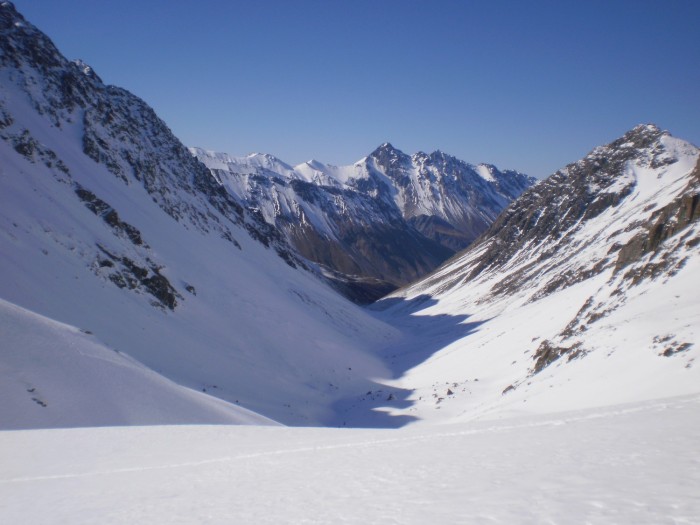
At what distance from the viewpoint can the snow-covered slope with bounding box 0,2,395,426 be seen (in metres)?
37.3

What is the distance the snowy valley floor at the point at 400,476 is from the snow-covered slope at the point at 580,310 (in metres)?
12.0

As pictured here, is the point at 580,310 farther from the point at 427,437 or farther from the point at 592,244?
the point at 592,244

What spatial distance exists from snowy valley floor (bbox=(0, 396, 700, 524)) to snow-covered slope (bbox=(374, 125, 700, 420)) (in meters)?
12.0

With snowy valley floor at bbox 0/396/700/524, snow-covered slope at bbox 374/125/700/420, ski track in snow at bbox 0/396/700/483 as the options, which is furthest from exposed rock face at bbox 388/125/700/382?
snowy valley floor at bbox 0/396/700/524

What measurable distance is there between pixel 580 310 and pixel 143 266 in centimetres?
4286

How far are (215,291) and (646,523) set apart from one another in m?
56.9

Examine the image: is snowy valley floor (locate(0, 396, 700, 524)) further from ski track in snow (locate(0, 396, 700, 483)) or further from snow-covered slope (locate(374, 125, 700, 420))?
snow-covered slope (locate(374, 125, 700, 420))

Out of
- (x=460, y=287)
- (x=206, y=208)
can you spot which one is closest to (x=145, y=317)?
(x=206, y=208)

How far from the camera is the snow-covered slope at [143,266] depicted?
3731 centimetres

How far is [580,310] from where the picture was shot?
39000 millimetres

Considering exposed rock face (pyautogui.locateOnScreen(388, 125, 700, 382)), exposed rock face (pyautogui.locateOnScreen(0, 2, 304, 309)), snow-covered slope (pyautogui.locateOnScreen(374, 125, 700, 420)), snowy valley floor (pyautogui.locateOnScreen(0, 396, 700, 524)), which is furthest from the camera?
exposed rock face (pyautogui.locateOnScreen(0, 2, 304, 309))

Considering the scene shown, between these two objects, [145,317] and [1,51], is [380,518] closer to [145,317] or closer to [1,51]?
[145,317]

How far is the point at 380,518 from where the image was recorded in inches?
268

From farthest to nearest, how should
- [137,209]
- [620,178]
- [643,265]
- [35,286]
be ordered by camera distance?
1. [620,178]
2. [137,209]
3. [643,265]
4. [35,286]
